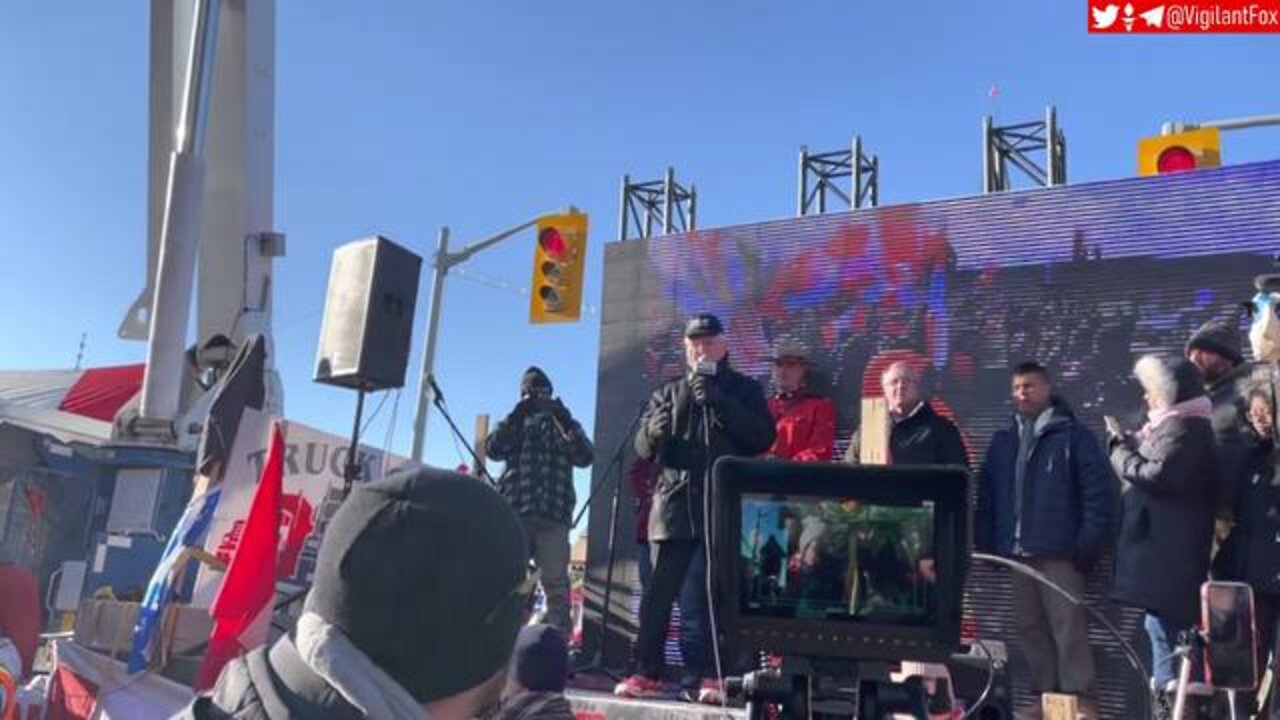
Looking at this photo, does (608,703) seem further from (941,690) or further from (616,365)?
(616,365)

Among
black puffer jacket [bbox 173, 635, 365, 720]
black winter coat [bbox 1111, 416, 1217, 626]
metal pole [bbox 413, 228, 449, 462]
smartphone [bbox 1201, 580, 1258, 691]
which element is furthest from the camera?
metal pole [bbox 413, 228, 449, 462]

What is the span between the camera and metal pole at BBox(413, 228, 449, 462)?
15414 mm

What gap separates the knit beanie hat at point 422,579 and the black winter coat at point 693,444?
3.93 metres

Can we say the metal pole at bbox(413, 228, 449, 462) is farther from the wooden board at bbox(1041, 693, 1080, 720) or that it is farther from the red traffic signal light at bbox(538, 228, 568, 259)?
the wooden board at bbox(1041, 693, 1080, 720)

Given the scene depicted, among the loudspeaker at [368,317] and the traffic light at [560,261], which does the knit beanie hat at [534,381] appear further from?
the traffic light at [560,261]

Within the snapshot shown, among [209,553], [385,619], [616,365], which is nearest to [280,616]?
[209,553]

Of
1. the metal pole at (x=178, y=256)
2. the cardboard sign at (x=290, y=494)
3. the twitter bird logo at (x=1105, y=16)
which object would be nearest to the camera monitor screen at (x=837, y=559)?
the cardboard sign at (x=290, y=494)

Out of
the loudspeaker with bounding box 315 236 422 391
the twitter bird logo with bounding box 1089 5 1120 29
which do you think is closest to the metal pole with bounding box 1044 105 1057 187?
the twitter bird logo with bounding box 1089 5 1120 29

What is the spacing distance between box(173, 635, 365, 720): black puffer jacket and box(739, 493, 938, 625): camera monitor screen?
1.17 meters

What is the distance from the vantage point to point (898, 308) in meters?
7.01

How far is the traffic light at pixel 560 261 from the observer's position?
12062 millimetres

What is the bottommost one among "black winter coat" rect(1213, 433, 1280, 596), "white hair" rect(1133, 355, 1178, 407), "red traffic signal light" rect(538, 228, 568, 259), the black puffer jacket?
the black puffer jacket

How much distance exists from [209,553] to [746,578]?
12.6 ft

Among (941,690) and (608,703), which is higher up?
(941,690)
